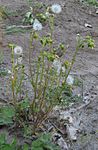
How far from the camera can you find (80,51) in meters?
5.31

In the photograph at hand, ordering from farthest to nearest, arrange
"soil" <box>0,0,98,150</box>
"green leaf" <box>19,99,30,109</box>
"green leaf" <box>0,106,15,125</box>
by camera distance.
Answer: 1. "soil" <box>0,0,98,150</box>
2. "green leaf" <box>19,99,30,109</box>
3. "green leaf" <box>0,106,15,125</box>

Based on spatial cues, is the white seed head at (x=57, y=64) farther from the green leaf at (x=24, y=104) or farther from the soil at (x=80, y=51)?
the soil at (x=80, y=51)

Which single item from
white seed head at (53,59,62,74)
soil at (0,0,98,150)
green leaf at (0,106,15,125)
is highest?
white seed head at (53,59,62,74)

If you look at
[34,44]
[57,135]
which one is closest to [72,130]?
→ [57,135]

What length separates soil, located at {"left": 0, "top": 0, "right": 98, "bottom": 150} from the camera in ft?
12.0

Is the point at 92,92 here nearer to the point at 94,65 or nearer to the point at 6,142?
the point at 94,65

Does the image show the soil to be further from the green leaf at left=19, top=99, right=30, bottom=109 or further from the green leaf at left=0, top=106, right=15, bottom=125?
the green leaf at left=0, top=106, right=15, bottom=125

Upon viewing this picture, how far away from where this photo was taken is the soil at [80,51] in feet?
12.0

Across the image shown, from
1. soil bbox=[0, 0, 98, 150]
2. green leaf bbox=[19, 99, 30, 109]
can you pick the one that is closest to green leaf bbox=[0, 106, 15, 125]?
green leaf bbox=[19, 99, 30, 109]

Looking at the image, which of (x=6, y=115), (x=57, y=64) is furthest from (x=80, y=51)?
(x=6, y=115)

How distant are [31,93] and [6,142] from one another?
76 centimetres

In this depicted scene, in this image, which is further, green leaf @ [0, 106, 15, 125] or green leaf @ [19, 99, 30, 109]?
green leaf @ [19, 99, 30, 109]

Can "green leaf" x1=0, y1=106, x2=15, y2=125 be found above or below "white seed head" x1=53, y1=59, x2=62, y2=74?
below

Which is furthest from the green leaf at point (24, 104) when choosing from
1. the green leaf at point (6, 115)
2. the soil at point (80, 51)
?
the soil at point (80, 51)
